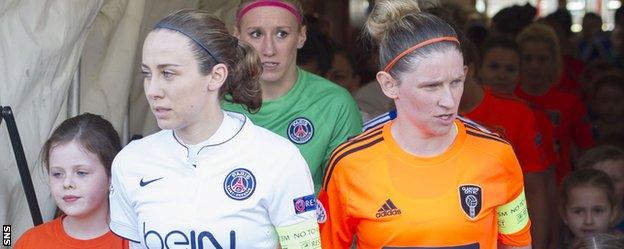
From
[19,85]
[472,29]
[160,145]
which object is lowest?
[160,145]

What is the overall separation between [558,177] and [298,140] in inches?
125

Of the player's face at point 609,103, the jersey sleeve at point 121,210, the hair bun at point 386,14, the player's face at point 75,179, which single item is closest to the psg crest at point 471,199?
the hair bun at point 386,14

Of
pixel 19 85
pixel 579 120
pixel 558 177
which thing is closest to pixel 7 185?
pixel 19 85

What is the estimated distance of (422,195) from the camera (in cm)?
374

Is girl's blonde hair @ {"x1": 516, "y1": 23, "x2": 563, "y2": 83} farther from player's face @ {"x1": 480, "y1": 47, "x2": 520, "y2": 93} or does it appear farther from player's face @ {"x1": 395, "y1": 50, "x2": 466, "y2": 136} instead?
player's face @ {"x1": 395, "y1": 50, "x2": 466, "y2": 136}

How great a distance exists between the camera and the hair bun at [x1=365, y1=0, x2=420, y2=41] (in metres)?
3.99

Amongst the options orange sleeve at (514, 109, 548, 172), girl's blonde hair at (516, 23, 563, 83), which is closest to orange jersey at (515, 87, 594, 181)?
girl's blonde hair at (516, 23, 563, 83)

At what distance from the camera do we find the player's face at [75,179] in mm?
4250

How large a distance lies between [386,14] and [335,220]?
27.0 inches

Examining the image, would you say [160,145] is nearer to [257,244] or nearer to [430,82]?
[257,244]

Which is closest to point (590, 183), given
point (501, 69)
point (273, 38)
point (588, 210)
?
point (588, 210)

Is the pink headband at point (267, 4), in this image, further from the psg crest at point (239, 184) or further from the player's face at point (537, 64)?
the player's face at point (537, 64)

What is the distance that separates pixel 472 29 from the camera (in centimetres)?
1082
